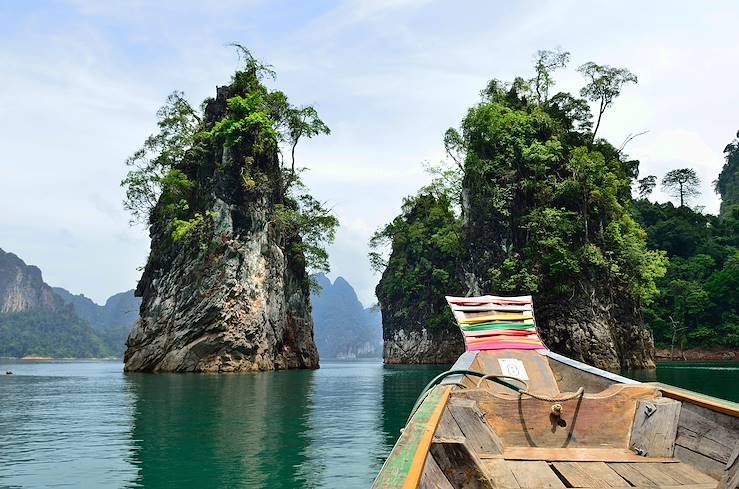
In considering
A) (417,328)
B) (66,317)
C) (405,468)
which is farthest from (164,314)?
(66,317)

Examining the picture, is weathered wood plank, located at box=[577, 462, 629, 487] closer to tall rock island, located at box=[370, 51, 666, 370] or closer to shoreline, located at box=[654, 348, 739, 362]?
tall rock island, located at box=[370, 51, 666, 370]

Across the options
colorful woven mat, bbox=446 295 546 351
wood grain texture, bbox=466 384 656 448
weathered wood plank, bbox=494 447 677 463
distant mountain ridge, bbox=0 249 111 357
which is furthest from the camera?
distant mountain ridge, bbox=0 249 111 357

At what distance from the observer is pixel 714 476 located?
12.4 ft

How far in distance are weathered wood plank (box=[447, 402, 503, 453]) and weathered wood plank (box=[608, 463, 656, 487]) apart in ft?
3.06

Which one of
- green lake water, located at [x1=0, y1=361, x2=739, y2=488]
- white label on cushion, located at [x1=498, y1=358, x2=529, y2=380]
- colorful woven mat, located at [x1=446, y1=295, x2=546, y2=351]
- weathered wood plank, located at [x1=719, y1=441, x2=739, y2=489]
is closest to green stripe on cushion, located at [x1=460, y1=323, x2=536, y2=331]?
colorful woven mat, located at [x1=446, y1=295, x2=546, y2=351]

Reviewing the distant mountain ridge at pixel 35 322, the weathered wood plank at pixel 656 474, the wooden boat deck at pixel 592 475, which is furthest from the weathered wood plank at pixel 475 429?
the distant mountain ridge at pixel 35 322

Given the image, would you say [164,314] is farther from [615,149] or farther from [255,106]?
[615,149]

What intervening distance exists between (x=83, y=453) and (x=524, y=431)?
773 centimetres

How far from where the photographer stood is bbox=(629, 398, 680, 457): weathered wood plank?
14.5 feet

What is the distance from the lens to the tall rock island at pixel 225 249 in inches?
1345

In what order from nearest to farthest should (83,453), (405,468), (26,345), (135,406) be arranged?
(405,468), (83,453), (135,406), (26,345)

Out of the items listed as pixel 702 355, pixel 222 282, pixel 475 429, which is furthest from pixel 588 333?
pixel 475 429

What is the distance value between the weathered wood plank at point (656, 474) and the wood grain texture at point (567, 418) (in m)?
0.79

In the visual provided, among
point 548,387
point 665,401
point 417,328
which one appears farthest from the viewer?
point 417,328
